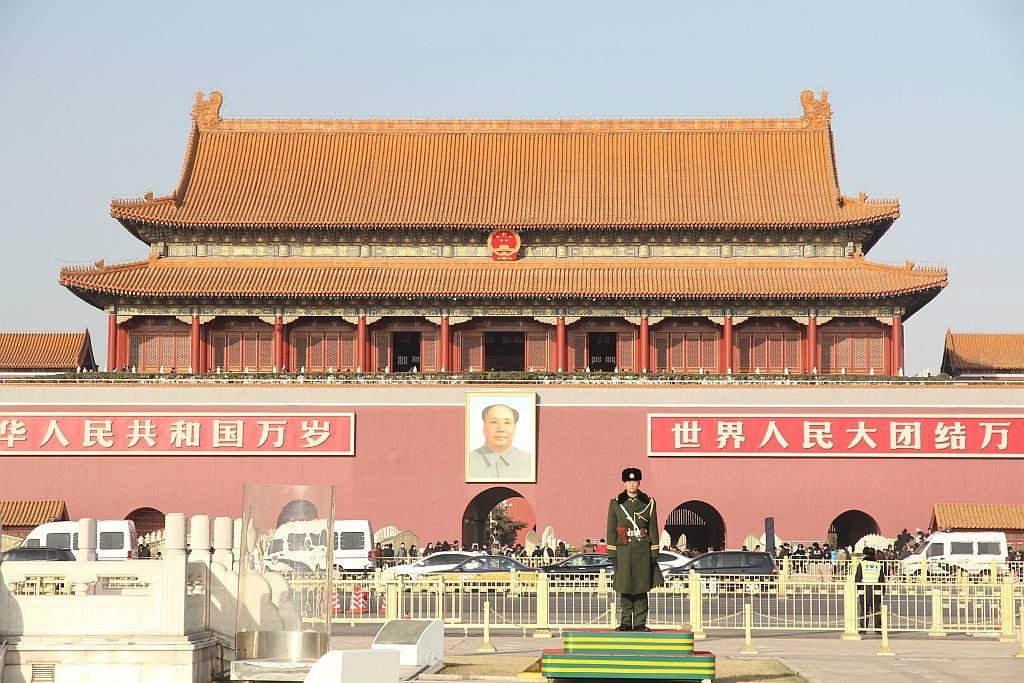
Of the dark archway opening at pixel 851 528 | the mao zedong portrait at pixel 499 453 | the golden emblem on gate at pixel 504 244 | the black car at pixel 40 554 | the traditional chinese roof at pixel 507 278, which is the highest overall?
the golden emblem on gate at pixel 504 244

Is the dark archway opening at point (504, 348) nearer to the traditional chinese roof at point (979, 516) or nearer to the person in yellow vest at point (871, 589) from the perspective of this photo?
the traditional chinese roof at point (979, 516)

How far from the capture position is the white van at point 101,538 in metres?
38.5

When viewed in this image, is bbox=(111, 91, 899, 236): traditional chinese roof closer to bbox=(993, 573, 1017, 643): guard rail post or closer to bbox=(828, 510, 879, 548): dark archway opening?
bbox=(828, 510, 879, 548): dark archway opening

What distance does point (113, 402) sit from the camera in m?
43.5

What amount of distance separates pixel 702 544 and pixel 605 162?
11848mm

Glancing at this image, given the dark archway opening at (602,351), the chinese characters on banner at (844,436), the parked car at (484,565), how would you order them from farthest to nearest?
the dark archway opening at (602,351) < the chinese characters on banner at (844,436) < the parked car at (484,565)

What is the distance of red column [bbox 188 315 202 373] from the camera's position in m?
46.5

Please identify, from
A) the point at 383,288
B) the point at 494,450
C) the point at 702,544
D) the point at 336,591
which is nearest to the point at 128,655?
the point at 336,591

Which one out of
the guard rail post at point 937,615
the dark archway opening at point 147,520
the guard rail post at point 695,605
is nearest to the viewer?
the guard rail post at point 695,605

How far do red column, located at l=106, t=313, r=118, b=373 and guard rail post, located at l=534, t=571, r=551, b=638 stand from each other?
970 inches

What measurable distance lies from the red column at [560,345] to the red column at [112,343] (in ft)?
40.7

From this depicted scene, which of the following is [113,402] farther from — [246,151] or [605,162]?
[605,162]

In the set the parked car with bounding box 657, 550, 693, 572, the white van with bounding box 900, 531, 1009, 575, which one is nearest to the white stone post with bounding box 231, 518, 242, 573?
the parked car with bounding box 657, 550, 693, 572

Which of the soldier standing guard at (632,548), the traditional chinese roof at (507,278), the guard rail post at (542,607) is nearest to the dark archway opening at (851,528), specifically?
the traditional chinese roof at (507,278)
